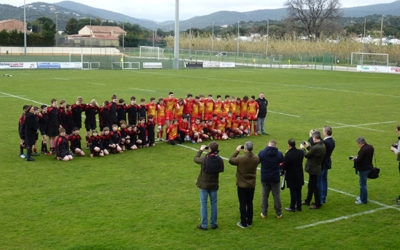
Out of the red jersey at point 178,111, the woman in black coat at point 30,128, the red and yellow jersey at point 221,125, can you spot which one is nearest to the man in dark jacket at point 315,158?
the red and yellow jersey at point 221,125

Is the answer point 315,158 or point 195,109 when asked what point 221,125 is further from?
point 315,158

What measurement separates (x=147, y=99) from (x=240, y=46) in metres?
61.6

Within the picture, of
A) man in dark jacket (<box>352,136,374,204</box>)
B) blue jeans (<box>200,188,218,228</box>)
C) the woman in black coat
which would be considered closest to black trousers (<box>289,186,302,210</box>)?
man in dark jacket (<box>352,136,374,204</box>)

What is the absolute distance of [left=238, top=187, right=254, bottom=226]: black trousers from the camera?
29.7ft

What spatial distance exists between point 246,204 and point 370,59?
6579cm

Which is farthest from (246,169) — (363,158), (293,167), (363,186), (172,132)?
(172,132)

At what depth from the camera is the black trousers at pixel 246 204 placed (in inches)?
357

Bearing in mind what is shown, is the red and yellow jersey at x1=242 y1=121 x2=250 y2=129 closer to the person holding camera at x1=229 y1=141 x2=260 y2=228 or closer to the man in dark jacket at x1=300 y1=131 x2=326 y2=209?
the man in dark jacket at x1=300 y1=131 x2=326 y2=209

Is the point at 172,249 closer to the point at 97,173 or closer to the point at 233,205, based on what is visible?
the point at 233,205

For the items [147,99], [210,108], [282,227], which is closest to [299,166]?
[282,227]

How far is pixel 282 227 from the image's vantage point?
30.5ft

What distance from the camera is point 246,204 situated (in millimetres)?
9266

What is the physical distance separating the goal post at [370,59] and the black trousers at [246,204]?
59.8m

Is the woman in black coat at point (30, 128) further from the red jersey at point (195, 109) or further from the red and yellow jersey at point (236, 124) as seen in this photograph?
the red and yellow jersey at point (236, 124)
